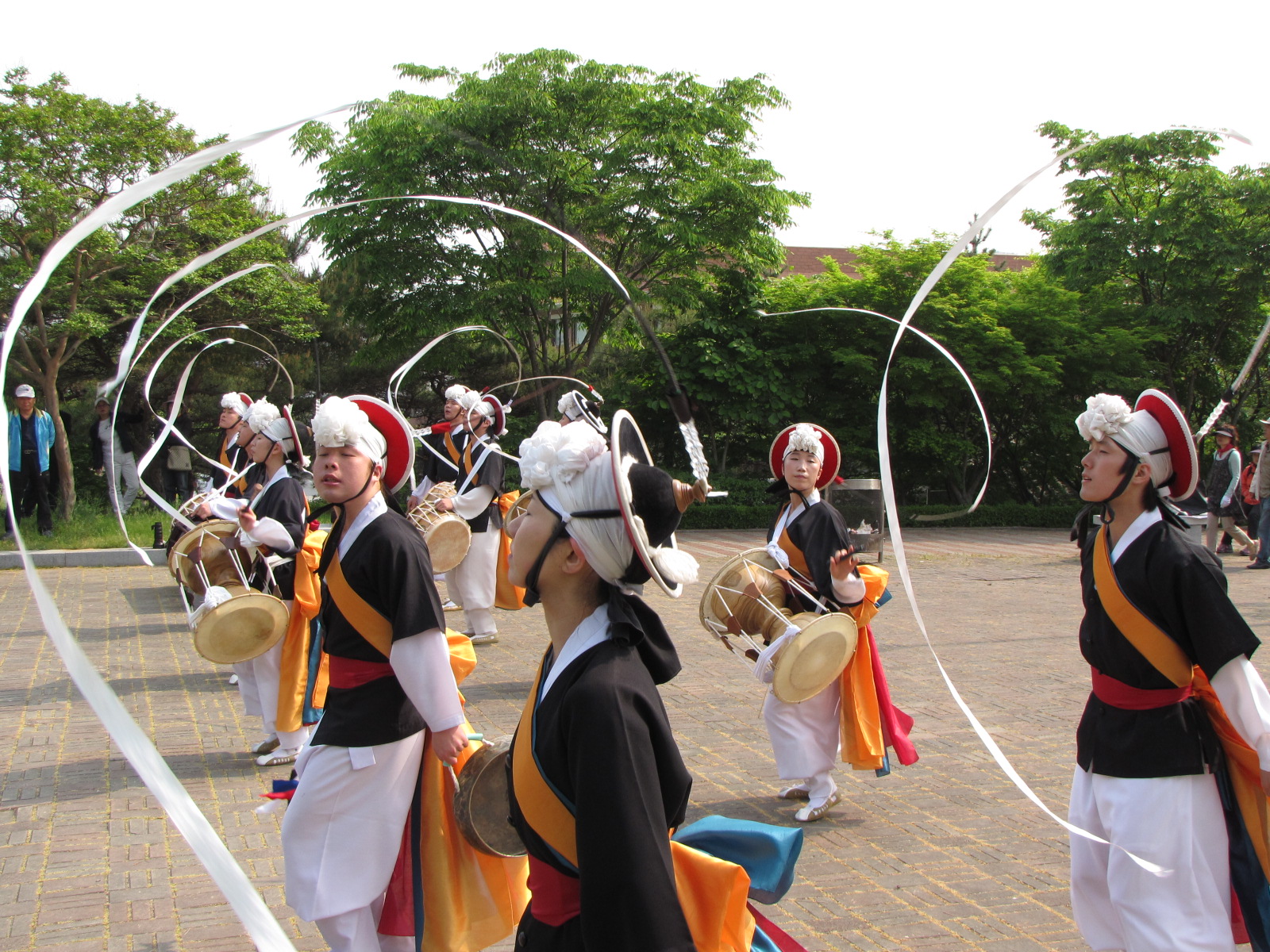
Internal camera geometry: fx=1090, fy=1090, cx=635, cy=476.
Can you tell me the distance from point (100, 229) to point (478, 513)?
6872 mm

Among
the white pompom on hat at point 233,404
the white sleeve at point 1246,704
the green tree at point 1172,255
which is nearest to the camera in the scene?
the white sleeve at point 1246,704

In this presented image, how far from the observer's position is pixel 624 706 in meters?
1.89

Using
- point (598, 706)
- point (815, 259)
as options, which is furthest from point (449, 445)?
point (815, 259)

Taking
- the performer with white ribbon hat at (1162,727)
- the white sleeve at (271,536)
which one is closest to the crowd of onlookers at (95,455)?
the white sleeve at (271,536)

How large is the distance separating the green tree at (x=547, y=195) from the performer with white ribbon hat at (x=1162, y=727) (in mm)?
9495

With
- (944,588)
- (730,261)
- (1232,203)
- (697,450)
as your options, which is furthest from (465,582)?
(1232,203)

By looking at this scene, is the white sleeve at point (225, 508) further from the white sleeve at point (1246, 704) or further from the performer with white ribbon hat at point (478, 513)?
the white sleeve at point (1246, 704)

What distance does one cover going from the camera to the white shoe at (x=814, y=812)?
5.20m

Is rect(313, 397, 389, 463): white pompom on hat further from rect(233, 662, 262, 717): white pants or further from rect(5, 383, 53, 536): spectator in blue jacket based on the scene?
rect(5, 383, 53, 536): spectator in blue jacket

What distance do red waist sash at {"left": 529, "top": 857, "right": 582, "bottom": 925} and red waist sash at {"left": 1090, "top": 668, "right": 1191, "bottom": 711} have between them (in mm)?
2049

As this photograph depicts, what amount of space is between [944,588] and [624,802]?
38.1 ft

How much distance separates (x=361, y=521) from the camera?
349 centimetres

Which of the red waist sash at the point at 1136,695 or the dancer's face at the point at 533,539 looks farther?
the red waist sash at the point at 1136,695

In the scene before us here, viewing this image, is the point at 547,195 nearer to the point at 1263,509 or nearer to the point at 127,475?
the point at 127,475
